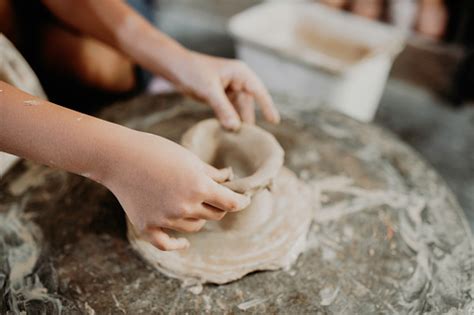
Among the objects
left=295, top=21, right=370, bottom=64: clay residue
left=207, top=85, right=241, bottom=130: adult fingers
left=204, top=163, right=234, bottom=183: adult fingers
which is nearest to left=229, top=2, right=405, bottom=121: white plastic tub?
left=295, top=21, right=370, bottom=64: clay residue

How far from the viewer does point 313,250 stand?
3.73ft

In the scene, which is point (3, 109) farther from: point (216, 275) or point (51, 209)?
point (216, 275)

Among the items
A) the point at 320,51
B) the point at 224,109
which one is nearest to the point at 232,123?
the point at 224,109

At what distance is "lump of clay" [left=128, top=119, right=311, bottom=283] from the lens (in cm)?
107

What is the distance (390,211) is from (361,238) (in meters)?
0.13

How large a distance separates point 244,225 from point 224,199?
0.23 m

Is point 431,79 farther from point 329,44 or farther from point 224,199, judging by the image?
point 224,199

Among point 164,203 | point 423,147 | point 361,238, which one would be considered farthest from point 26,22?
point 423,147

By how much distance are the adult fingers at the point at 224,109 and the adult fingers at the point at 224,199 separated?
0.98 feet

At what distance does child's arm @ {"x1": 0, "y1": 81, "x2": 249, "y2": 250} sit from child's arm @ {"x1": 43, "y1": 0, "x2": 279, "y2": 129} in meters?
0.32

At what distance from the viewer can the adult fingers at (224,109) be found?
1197 mm

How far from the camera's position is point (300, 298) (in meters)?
1.03

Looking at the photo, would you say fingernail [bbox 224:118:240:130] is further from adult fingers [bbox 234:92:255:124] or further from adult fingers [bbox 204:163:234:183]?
adult fingers [bbox 204:163:234:183]

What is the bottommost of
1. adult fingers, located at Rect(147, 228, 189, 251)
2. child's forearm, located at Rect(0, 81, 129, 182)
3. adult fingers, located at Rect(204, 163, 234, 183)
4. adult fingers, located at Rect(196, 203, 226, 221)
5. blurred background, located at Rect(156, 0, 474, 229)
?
blurred background, located at Rect(156, 0, 474, 229)
